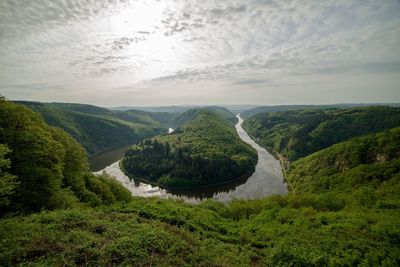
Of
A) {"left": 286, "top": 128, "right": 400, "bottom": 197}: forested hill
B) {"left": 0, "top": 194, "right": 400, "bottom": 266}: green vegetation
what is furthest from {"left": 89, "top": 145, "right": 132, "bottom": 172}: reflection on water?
{"left": 0, "top": 194, "right": 400, "bottom": 266}: green vegetation

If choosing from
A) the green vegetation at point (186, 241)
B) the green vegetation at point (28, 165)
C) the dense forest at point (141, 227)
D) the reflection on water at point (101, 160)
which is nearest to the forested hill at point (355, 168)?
the dense forest at point (141, 227)

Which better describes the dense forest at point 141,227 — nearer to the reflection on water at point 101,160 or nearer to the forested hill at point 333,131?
the forested hill at point 333,131

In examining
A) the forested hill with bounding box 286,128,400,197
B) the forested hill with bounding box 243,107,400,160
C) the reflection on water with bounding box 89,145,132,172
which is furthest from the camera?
the forested hill with bounding box 243,107,400,160

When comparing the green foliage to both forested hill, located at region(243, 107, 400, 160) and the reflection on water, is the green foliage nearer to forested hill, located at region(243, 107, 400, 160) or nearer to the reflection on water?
the reflection on water

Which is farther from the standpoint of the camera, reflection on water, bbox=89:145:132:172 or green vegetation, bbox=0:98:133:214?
reflection on water, bbox=89:145:132:172

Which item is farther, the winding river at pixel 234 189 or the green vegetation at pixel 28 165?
the winding river at pixel 234 189

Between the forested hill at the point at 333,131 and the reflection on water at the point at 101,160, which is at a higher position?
the forested hill at the point at 333,131
